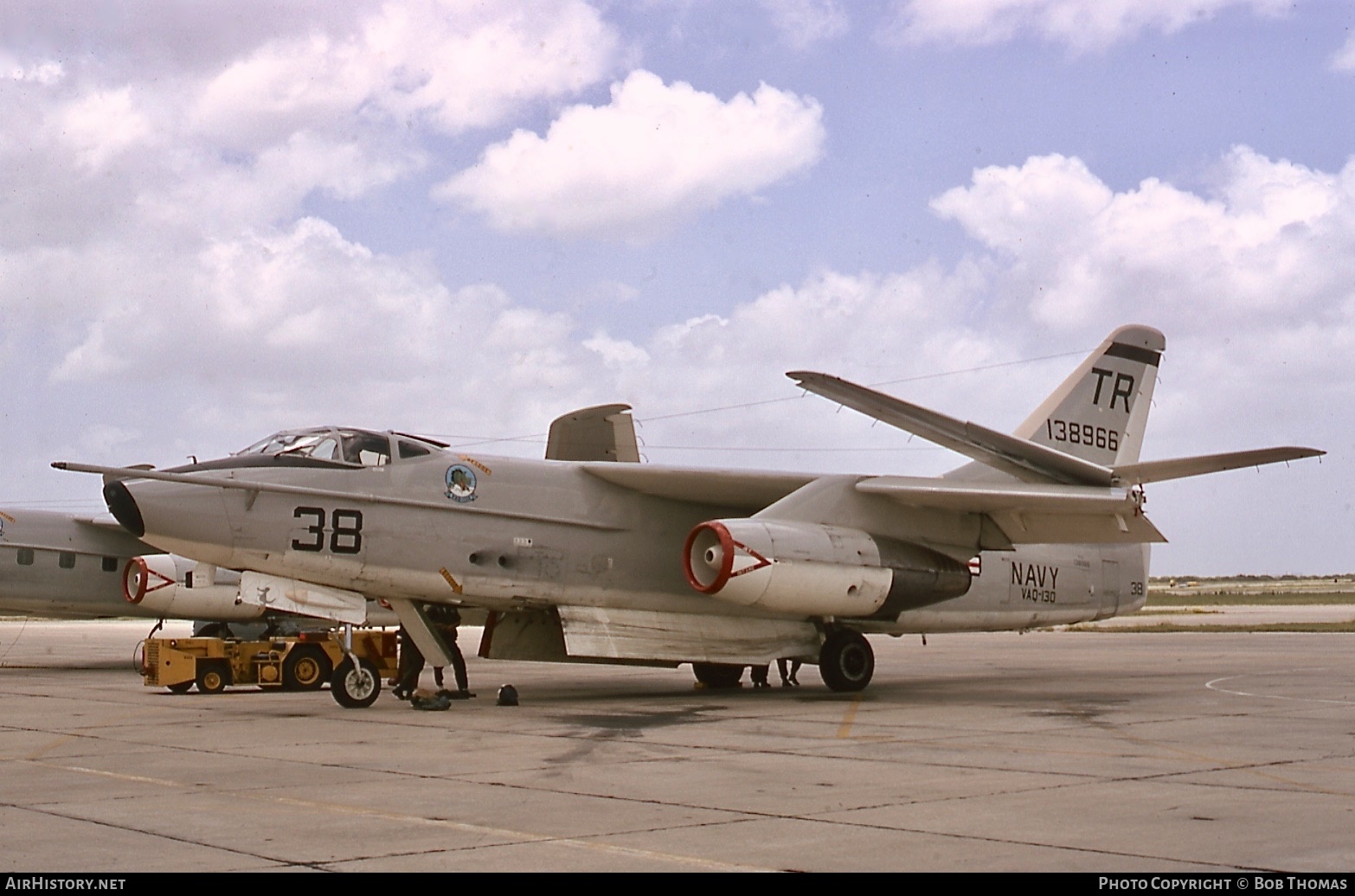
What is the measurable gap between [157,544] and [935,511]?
9.45 meters

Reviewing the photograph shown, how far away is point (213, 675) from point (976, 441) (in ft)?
36.1

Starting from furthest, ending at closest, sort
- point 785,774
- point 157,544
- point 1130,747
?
point 157,544
point 1130,747
point 785,774

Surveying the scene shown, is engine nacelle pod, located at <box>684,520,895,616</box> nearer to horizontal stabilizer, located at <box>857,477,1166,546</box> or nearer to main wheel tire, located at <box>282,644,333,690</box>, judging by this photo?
horizontal stabilizer, located at <box>857,477,1166,546</box>

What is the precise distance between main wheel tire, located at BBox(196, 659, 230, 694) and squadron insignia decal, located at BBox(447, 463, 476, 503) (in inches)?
226

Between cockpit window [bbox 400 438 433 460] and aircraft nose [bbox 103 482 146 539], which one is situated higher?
cockpit window [bbox 400 438 433 460]

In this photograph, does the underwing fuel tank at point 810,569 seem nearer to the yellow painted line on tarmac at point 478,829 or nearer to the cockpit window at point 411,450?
the cockpit window at point 411,450

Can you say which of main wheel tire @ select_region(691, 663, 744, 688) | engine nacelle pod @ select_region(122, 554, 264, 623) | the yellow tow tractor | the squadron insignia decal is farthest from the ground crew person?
engine nacelle pod @ select_region(122, 554, 264, 623)

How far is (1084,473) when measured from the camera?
1692 centimetres

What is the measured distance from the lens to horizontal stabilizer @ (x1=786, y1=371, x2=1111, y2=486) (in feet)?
53.0

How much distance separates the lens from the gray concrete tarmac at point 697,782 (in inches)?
253
